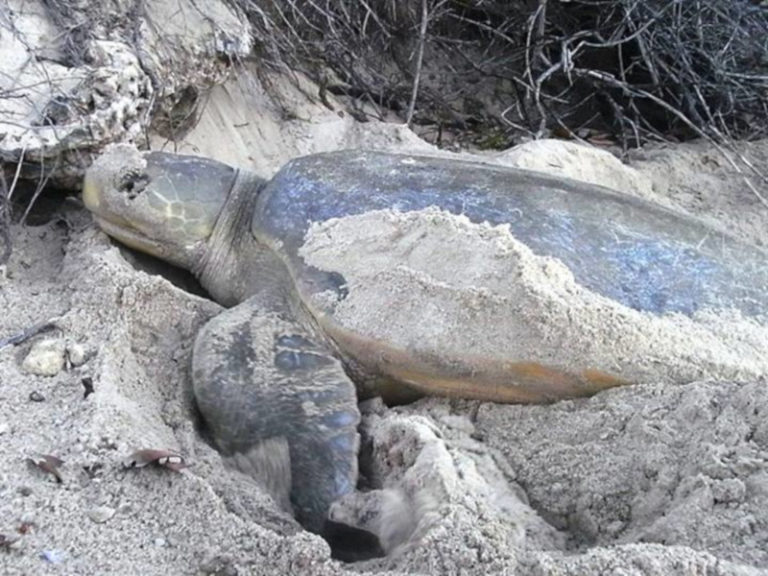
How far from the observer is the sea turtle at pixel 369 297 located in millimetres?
1487

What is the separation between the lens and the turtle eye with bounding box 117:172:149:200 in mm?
1938

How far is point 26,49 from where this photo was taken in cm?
197

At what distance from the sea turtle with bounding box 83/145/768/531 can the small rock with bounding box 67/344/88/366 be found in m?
0.19

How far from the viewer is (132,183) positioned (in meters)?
1.96

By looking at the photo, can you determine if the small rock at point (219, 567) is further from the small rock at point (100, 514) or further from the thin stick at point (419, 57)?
the thin stick at point (419, 57)

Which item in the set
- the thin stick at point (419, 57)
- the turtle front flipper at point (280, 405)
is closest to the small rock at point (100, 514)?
the turtle front flipper at point (280, 405)

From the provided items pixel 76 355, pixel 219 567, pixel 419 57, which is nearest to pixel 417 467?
pixel 219 567

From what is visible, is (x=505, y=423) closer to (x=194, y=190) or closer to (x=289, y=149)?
(x=194, y=190)

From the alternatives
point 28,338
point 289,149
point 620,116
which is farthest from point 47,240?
point 620,116

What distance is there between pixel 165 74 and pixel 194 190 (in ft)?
1.24

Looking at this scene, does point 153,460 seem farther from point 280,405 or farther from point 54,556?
point 280,405

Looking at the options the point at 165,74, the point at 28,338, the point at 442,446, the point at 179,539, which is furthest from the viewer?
the point at 165,74

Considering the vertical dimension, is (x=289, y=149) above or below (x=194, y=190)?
below

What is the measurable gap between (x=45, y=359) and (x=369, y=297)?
1.89ft
